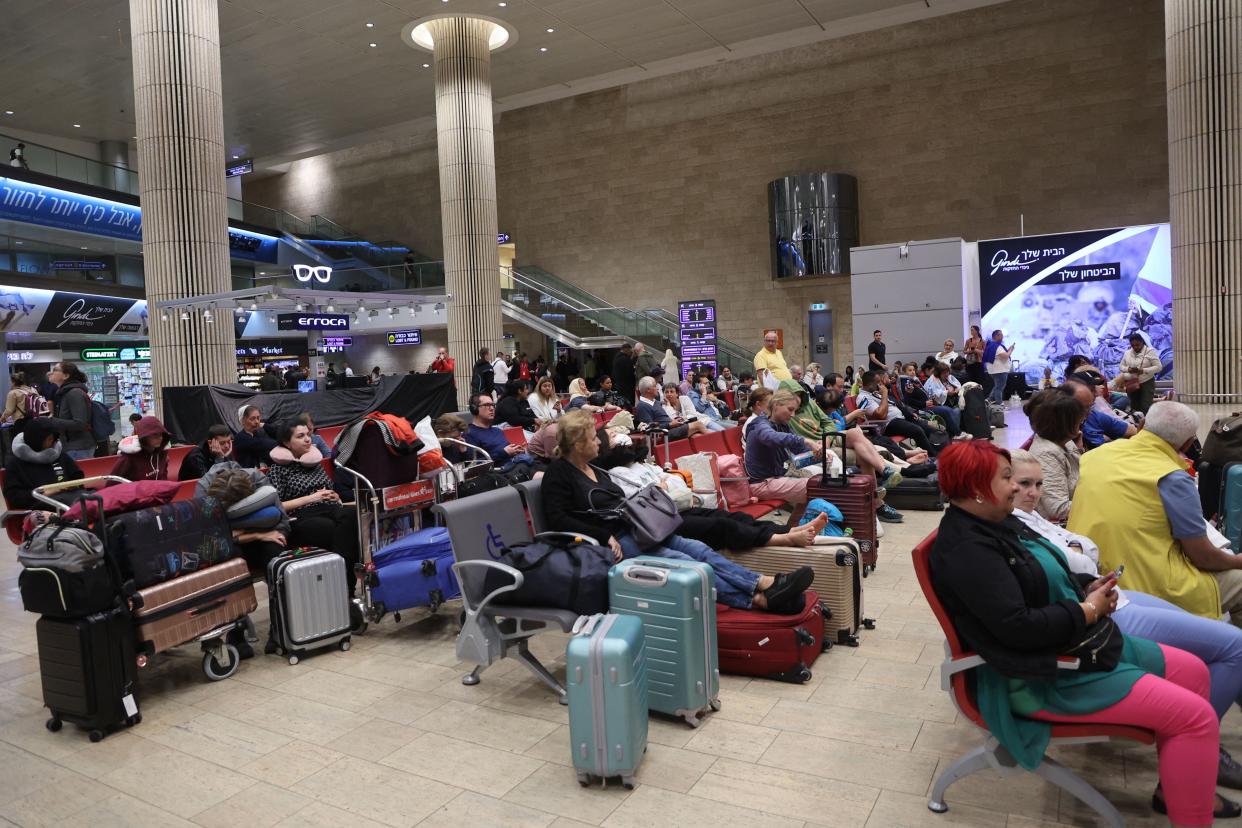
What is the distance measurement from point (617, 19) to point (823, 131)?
23.1ft

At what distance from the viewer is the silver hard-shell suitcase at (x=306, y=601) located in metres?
4.64

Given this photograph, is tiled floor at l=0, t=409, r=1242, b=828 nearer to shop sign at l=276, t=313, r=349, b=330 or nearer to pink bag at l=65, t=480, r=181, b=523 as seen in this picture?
pink bag at l=65, t=480, r=181, b=523

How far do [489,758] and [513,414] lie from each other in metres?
6.34

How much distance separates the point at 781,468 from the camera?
21.4 ft

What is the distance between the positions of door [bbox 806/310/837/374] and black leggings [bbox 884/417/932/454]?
1278cm

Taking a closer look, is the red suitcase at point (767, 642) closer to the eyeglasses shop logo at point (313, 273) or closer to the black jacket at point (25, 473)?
the black jacket at point (25, 473)

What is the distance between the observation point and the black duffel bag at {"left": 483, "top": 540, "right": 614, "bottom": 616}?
384 centimetres

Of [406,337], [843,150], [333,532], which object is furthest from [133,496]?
[406,337]

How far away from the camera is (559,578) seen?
12.7 feet

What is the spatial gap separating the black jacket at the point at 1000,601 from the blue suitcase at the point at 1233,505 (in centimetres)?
247

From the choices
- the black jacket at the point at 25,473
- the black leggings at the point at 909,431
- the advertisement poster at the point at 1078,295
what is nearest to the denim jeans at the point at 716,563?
the black jacket at the point at 25,473

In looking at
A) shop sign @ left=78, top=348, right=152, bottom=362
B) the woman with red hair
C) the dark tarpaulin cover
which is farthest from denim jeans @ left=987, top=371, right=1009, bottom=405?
shop sign @ left=78, top=348, right=152, bottom=362

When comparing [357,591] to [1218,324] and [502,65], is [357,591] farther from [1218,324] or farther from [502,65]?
[502,65]

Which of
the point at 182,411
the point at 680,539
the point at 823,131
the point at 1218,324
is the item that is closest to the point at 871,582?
the point at 680,539
